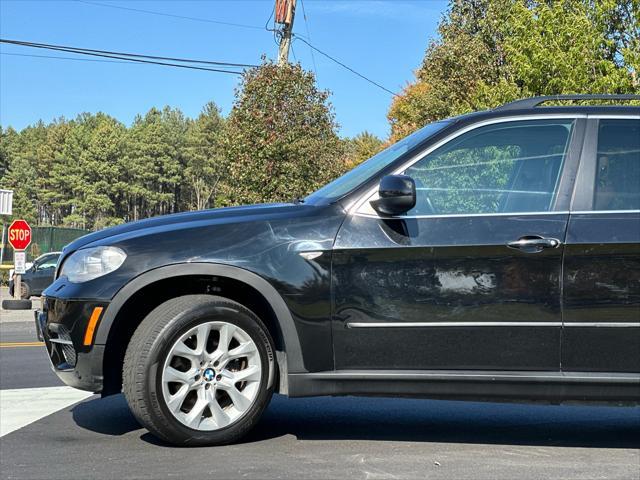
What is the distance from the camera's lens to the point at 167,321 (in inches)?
173

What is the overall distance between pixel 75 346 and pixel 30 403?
6.20 ft

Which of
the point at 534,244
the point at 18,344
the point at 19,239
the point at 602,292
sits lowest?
the point at 18,344

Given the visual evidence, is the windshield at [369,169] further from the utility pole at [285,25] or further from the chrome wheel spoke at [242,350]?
the utility pole at [285,25]

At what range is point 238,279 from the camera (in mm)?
4430

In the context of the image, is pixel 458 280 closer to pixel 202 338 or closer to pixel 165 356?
pixel 202 338

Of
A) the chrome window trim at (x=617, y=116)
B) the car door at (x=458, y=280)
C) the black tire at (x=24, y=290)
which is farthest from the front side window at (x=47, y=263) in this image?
the chrome window trim at (x=617, y=116)

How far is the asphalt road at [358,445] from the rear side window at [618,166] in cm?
131

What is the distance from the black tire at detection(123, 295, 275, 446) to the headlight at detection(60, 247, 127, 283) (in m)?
0.33

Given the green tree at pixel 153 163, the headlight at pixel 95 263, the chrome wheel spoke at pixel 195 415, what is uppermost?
the green tree at pixel 153 163

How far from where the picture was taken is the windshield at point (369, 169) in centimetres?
473

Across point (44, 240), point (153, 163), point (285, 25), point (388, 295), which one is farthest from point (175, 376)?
point (153, 163)

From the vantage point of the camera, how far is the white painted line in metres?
5.44

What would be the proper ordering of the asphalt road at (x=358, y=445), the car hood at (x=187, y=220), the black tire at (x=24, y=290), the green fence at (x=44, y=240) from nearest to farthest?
the asphalt road at (x=358, y=445) → the car hood at (x=187, y=220) → the black tire at (x=24, y=290) → the green fence at (x=44, y=240)

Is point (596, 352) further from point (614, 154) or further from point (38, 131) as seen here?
point (38, 131)
